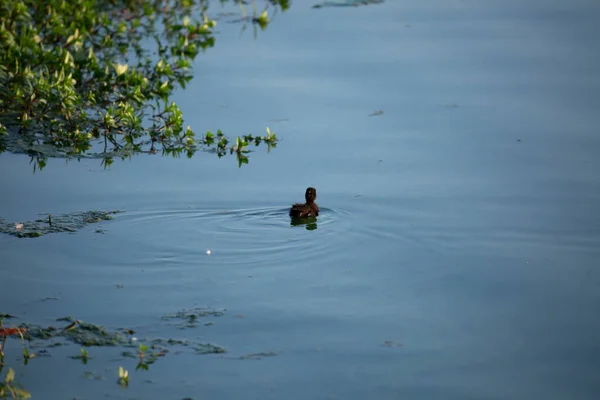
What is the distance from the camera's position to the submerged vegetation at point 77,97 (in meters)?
10.8

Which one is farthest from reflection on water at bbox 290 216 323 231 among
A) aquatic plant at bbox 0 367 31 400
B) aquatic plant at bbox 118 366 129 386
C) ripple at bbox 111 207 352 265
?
aquatic plant at bbox 0 367 31 400

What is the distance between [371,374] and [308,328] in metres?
0.79

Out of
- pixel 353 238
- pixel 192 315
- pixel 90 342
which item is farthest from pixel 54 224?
pixel 353 238

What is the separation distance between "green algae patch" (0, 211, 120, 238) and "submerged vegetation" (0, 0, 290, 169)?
5.46ft

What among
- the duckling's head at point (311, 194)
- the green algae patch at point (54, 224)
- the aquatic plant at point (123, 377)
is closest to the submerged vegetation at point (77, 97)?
the green algae patch at point (54, 224)

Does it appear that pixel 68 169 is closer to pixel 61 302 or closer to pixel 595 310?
pixel 61 302

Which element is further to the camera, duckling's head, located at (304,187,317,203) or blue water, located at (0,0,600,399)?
duckling's head, located at (304,187,317,203)

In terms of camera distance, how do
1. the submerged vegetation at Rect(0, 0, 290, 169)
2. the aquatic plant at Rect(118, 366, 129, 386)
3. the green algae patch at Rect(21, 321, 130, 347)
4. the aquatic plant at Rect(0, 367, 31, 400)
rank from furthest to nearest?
1. the submerged vegetation at Rect(0, 0, 290, 169)
2. the green algae patch at Rect(21, 321, 130, 347)
3. the aquatic plant at Rect(118, 366, 129, 386)
4. the aquatic plant at Rect(0, 367, 31, 400)

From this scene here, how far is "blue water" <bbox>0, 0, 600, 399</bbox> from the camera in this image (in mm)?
6336

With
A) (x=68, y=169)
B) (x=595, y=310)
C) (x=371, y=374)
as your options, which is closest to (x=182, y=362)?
(x=371, y=374)

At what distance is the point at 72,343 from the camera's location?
6.58 m

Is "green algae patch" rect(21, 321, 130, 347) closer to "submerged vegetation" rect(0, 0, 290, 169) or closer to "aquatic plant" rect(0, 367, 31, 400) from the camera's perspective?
"aquatic plant" rect(0, 367, 31, 400)

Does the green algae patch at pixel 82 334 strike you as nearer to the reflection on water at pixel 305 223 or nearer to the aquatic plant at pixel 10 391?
the aquatic plant at pixel 10 391

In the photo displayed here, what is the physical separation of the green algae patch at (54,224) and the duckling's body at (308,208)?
5.73 ft
